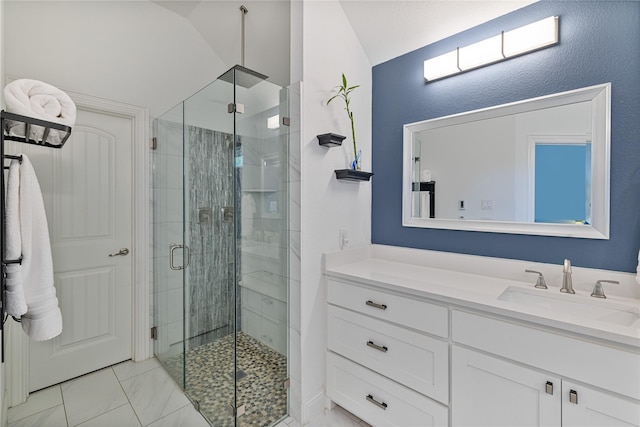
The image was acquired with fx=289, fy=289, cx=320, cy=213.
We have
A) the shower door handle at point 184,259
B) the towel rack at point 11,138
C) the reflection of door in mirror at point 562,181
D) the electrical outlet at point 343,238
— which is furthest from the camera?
the shower door handle at point 184,259

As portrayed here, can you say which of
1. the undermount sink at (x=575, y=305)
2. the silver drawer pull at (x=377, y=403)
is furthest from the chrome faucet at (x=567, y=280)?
the silver drawer pull at (x=377, y=403)

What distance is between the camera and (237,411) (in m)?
1.65

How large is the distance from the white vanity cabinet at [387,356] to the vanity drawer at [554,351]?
0.41 feet

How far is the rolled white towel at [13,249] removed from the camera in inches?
35.9

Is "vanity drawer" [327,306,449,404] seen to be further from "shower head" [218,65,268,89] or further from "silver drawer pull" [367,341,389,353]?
"shower head" [218,65,268,89]

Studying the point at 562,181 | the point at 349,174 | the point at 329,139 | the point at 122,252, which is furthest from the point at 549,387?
the point at 122,252

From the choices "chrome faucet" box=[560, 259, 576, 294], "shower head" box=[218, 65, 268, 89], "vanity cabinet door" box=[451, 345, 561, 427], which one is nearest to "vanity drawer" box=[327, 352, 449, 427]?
"vanity cabinet door" box=[451, 345, 561, 427]

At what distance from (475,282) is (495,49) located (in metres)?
1.35

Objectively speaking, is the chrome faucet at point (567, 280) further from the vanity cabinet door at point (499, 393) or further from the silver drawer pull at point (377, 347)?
the silver drawer pull at point (377, 347)

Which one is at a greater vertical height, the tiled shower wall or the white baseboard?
the tiled shower wall

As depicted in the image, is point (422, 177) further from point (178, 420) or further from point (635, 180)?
point (178, 420)

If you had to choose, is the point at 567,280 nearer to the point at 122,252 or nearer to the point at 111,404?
the point at 111,404

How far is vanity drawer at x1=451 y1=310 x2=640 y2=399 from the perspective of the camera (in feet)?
3.17

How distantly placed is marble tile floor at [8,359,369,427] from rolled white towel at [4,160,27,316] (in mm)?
1279
